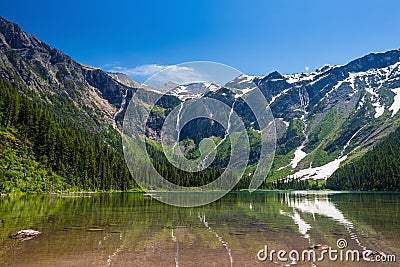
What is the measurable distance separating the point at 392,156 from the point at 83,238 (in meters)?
201

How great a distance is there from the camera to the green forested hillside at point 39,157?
78.9 m

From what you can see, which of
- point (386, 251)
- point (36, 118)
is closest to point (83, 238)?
point (386, 251)

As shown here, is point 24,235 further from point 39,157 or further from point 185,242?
point 39,157
